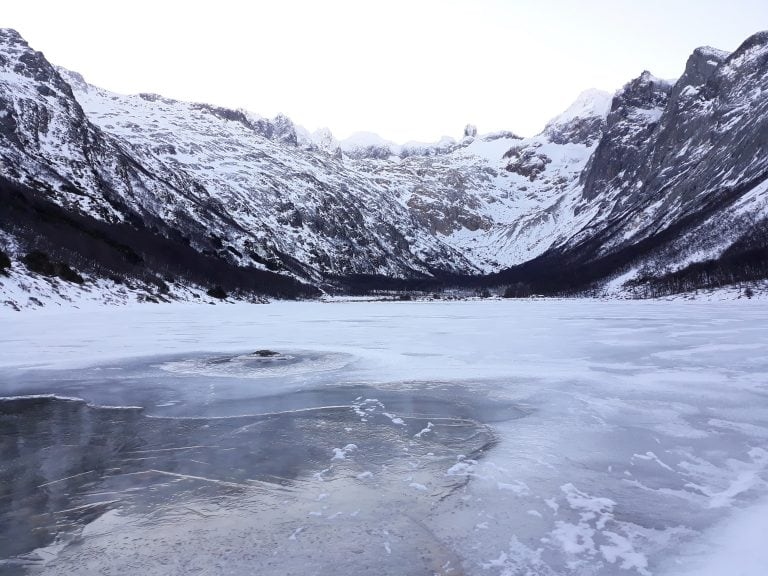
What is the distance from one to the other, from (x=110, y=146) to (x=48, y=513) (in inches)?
7565

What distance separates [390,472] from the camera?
842 cm

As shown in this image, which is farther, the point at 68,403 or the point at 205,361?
the point at 205,361

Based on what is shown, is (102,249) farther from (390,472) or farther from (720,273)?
(720,273)

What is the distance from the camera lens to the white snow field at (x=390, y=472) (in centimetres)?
579

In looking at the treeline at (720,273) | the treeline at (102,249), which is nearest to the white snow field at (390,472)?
the treeline at (102,249)

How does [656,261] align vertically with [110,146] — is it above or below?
below

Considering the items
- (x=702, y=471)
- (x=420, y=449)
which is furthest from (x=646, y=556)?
(x=420, y=449)

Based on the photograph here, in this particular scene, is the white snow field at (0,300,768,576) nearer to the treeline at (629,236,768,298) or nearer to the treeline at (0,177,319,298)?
the treeline at (0,177,319,298)

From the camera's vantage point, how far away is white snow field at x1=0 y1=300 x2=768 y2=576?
5789 millimetres

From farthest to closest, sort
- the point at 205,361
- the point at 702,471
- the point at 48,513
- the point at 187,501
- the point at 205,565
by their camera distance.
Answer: the point at 205,361 < the point at 702,471 < the point at 187,501 < the point at 48,513 < the point at 205,565

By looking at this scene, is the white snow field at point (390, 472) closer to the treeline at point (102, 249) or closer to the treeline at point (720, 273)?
the treeline at point (102, 249)

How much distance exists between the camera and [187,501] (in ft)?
23.7

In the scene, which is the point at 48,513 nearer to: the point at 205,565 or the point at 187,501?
the point at 187,501

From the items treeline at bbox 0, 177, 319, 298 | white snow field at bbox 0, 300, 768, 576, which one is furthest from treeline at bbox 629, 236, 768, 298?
white snow field at bbox 0, 300, 768, 576
